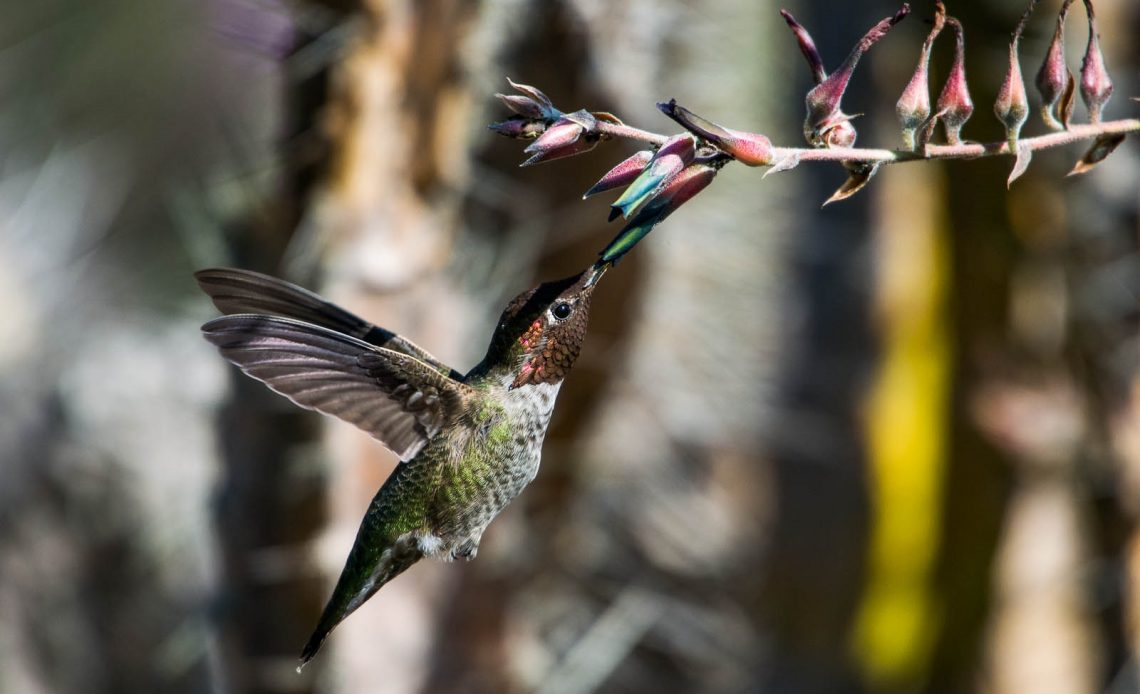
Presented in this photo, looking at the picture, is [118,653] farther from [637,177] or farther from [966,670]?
[637,177]

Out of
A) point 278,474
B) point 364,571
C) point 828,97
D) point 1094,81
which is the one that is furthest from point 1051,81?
point 278,474

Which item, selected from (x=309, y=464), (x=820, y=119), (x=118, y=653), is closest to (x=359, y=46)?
(x=309, y=464)

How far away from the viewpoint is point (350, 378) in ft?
2.90

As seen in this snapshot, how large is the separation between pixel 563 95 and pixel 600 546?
1911 millimetres

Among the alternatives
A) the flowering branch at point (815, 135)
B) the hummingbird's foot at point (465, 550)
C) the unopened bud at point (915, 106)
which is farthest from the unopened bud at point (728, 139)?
the hummingbird's foot at point (465, 550)

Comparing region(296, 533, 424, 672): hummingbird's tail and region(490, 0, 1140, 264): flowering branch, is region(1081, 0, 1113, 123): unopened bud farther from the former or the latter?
region(296, 533, 424, 672): hummingbird's tail

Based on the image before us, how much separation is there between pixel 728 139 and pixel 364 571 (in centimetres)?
60

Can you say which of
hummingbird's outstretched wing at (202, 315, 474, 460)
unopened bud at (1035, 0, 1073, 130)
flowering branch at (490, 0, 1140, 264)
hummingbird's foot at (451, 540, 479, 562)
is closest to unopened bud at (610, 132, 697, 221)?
flowering branch at (490, 0, 1140, 264)

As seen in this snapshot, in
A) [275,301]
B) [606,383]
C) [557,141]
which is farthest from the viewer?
[606,383]

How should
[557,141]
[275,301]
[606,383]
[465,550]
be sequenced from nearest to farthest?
[557,141], [275,301], [465,550], [606,383]

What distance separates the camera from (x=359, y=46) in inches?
71.9

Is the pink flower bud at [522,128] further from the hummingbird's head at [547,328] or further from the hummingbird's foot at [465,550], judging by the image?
the hummingbird's foot at [465,550]

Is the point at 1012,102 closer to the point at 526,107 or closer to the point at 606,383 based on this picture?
the point at 526,107

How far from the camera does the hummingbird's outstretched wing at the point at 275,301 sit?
0.77 meters
